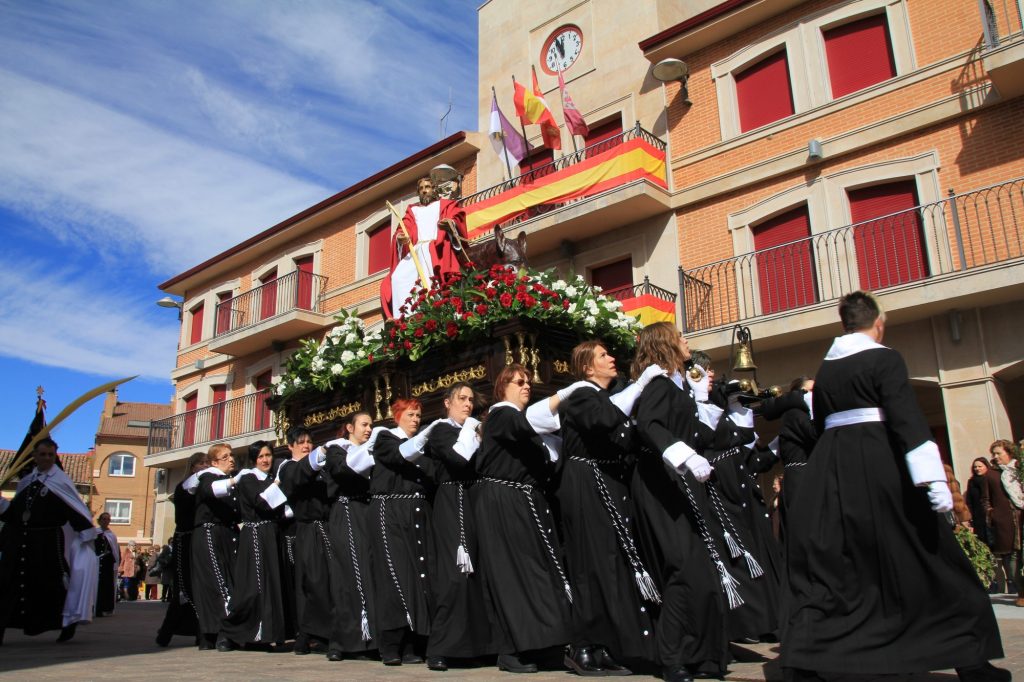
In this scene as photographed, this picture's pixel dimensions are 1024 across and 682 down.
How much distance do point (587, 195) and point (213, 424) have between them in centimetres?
1439

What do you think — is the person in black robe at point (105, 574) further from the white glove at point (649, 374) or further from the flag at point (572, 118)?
the white glove at point (649, 374)

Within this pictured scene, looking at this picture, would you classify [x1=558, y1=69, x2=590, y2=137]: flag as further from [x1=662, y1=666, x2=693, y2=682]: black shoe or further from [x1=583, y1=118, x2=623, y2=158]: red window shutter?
[x1=662, y1=666, x2=693, y2=682]: black shoe

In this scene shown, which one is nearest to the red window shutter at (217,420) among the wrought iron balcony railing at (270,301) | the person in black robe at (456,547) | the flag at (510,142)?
the wrought iron balcony railing at (270,301)

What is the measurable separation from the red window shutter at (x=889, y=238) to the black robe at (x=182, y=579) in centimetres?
1016

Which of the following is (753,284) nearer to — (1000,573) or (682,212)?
(682,212)

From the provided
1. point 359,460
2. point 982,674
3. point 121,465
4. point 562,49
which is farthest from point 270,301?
point 121,465

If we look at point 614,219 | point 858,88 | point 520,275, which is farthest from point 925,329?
point 520,275

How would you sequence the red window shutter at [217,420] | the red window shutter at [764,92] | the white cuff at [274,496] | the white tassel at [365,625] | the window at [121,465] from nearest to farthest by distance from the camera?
the white tassel at [365,625] → the white cuff at [274,496] → the red window shutter at [764,92] → the red window shutter at [217,420] → the window at [121,465]


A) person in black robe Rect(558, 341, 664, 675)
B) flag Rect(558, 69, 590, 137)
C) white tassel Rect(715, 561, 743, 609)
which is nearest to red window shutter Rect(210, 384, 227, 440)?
Answer: flag Rect(558, 69, 590, 137)

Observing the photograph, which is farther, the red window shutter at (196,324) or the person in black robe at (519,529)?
the red window shutter at (196,324)

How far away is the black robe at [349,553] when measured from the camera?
21.5 ft

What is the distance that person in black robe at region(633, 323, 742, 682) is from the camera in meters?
4.49

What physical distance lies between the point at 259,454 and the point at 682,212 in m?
10.7

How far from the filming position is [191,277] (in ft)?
94.1
